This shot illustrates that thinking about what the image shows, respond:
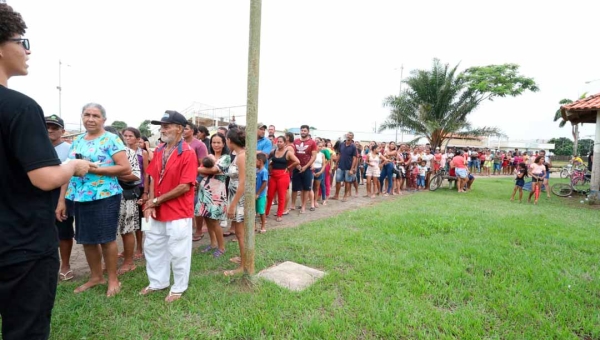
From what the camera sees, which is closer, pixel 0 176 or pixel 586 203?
pixel 0 176

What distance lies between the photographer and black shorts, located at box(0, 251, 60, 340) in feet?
4.99

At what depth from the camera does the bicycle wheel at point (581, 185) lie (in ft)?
39.7

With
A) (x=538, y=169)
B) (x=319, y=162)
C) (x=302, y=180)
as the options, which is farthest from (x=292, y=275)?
(x=538, y=169)

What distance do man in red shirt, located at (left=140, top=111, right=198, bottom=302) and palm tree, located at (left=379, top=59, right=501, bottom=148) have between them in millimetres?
17580

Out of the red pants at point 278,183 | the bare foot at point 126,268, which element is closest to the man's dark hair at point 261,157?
the red pants at point 278,183

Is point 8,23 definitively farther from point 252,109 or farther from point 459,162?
point 459,162

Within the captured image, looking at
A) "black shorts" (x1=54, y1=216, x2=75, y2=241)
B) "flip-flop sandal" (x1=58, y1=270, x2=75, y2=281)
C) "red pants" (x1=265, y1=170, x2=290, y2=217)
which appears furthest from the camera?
"red pants" (x1=265, y1=170, x2=290, y2=217)

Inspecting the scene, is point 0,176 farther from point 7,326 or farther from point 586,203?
point 586,203

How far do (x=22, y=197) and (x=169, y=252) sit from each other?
1850 mm

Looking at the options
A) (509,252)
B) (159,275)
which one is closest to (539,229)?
(509,252)

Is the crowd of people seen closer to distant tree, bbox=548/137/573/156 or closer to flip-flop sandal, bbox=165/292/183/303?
flip-flop sandal, bbox=165/292/183/303

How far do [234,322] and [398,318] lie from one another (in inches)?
54.1

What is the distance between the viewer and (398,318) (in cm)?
276

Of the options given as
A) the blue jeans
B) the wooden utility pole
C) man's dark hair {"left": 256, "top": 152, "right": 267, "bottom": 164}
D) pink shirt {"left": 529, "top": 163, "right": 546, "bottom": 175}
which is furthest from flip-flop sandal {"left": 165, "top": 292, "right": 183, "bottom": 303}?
pink shirt {"left": 529, "top": 163, "right": 546, "bottom": 175}
